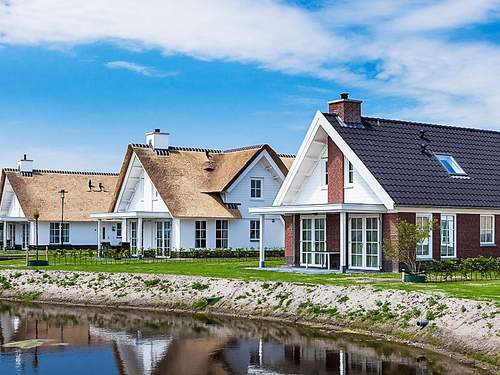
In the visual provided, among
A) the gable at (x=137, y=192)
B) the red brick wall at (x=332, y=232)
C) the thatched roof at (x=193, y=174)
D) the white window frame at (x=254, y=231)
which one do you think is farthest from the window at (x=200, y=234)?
the red brick wall at (x=332, y=232)

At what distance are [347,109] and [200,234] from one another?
50.4 ft

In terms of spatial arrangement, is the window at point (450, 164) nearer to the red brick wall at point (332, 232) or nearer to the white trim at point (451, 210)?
the white trim at point (451, 210)

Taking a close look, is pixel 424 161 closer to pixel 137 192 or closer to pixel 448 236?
pixel 448 236

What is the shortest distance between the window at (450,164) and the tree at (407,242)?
14.9ft

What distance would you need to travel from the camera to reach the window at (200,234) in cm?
4522

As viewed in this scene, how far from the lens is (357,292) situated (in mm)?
22625

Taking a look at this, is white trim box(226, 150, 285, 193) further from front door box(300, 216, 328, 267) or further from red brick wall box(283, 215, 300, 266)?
front door box(300, 216, 328, 267)

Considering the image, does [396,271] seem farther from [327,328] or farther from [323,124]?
[327,328]

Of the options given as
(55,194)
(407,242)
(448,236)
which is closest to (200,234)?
(55,194)

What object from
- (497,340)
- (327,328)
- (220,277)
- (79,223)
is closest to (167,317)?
(220,277)

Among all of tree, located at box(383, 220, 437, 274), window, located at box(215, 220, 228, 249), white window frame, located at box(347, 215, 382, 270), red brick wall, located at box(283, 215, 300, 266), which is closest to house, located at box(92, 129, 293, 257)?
window, located at box(215, 220, 228, 249)

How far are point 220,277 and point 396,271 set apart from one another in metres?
6.25

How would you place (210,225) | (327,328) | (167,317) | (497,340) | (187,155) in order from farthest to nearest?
(187,155) → (210,225) → (167,317) → (327,328) → (497,340)

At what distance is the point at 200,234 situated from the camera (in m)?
45.3
